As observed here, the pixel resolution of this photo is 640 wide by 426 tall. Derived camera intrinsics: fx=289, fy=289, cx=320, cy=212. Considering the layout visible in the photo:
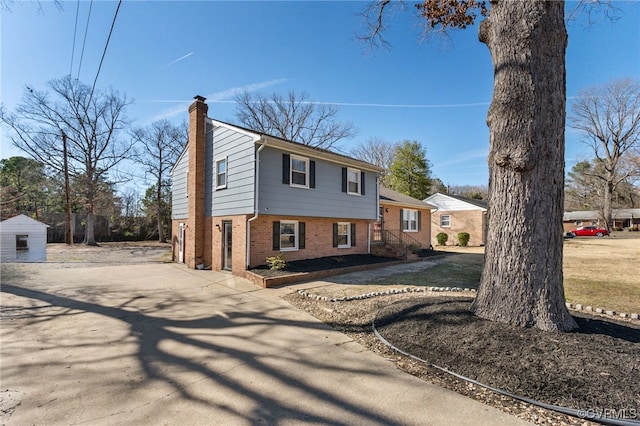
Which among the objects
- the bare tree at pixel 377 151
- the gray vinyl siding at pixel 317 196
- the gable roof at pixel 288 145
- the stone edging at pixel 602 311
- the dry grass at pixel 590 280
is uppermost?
the bare tree at pixel 377 151

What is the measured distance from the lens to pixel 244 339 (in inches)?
183

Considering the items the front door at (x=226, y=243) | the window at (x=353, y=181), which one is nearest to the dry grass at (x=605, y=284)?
the window at (x=353, y=181)

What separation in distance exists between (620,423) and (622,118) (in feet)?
159

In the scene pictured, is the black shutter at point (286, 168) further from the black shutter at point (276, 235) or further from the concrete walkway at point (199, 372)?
the concrete walkway at point (199, 372)

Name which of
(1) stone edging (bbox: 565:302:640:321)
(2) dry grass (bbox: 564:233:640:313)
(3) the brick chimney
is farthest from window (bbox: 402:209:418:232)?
(1) stone edging (bbox: 565:302:640:321)

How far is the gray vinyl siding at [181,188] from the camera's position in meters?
14.3

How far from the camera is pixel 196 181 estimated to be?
1264 centimetres

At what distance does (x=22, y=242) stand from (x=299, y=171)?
21680 mm

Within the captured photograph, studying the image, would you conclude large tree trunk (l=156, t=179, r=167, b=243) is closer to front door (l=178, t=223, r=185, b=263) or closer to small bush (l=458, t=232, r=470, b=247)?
front door (l=178, t=223, r=185, b=263)

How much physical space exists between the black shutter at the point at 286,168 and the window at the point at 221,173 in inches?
99.5

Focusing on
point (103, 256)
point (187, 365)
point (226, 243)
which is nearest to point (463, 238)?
point (226, 243)

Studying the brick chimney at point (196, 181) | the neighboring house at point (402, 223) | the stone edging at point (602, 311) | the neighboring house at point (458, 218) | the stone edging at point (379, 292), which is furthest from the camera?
the neighboring house at point (458, 218)

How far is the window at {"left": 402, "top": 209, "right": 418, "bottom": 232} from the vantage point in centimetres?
1948

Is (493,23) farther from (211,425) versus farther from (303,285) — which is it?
(303,285)
